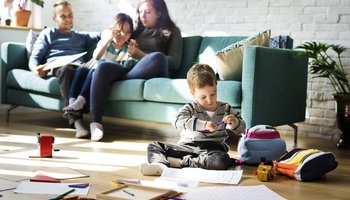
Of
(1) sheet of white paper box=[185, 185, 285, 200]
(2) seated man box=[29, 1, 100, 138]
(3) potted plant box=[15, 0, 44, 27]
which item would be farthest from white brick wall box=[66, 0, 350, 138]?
(1) sheet of white paper box=[185, 185, 285, 200]

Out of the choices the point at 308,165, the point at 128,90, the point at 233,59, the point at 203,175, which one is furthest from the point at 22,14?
the point at 308,165

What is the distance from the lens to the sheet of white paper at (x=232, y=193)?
2020 millimetres

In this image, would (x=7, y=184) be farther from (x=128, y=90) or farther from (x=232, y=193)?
(x=128, y=90)

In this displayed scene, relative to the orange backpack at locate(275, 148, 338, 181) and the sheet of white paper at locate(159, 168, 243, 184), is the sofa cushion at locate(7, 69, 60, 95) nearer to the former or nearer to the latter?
the sheet of white paper at locate(159, 168, 243, 184)

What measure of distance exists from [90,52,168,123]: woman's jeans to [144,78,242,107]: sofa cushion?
0.39 feet

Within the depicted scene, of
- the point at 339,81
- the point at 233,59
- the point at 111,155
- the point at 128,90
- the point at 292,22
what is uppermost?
the point at 292,22

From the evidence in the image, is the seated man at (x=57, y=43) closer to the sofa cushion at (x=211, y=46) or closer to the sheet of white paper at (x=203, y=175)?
the sofa cushion at (x=211, y=46)

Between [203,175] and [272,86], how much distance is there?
1.17 meters

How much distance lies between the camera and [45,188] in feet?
6.79

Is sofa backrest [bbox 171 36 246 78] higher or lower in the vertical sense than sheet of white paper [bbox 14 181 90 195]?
higher

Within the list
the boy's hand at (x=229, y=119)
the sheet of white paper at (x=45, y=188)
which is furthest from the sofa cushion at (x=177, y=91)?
the sheet of white paper at (x=45, y=188)

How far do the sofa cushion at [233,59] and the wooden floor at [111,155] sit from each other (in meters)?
0.50

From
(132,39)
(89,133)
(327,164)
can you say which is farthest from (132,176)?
(132,39)

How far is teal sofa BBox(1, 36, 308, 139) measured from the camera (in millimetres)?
3221
